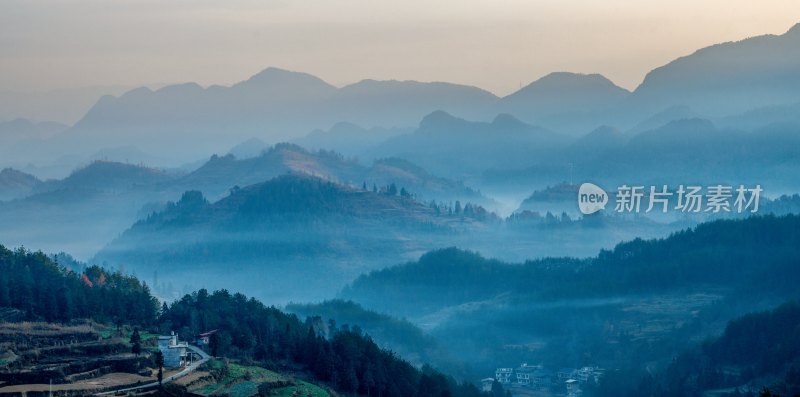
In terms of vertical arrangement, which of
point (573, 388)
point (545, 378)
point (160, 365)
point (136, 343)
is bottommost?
point (573, 388)

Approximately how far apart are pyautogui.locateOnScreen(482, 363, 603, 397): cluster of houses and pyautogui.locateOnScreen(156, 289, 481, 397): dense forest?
28.8 m

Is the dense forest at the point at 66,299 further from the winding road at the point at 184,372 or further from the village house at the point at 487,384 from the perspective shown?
the village house at the point at 487,384

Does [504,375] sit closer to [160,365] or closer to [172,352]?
[172,352]


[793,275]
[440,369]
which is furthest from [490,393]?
[793,275]

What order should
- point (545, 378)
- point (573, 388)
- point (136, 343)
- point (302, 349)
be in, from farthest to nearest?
point (545, 378), point (573, 388), point (302, 349), point (136, 343)

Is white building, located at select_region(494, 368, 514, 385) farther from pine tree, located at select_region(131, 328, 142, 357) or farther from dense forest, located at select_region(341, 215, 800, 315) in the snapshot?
pine tree, located at select_region(131, 328, 142, 357)

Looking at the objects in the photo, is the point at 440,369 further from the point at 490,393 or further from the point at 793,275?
the point at 793,275

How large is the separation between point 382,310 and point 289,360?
289 feet

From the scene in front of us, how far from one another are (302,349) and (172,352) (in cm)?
1459

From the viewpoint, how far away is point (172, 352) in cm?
7906

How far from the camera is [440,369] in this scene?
129 metres

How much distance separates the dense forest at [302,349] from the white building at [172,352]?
539 centimetres

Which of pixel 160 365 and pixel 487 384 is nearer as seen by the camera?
pixel 160 365

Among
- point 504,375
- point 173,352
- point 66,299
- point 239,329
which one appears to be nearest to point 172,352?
point 173,352
